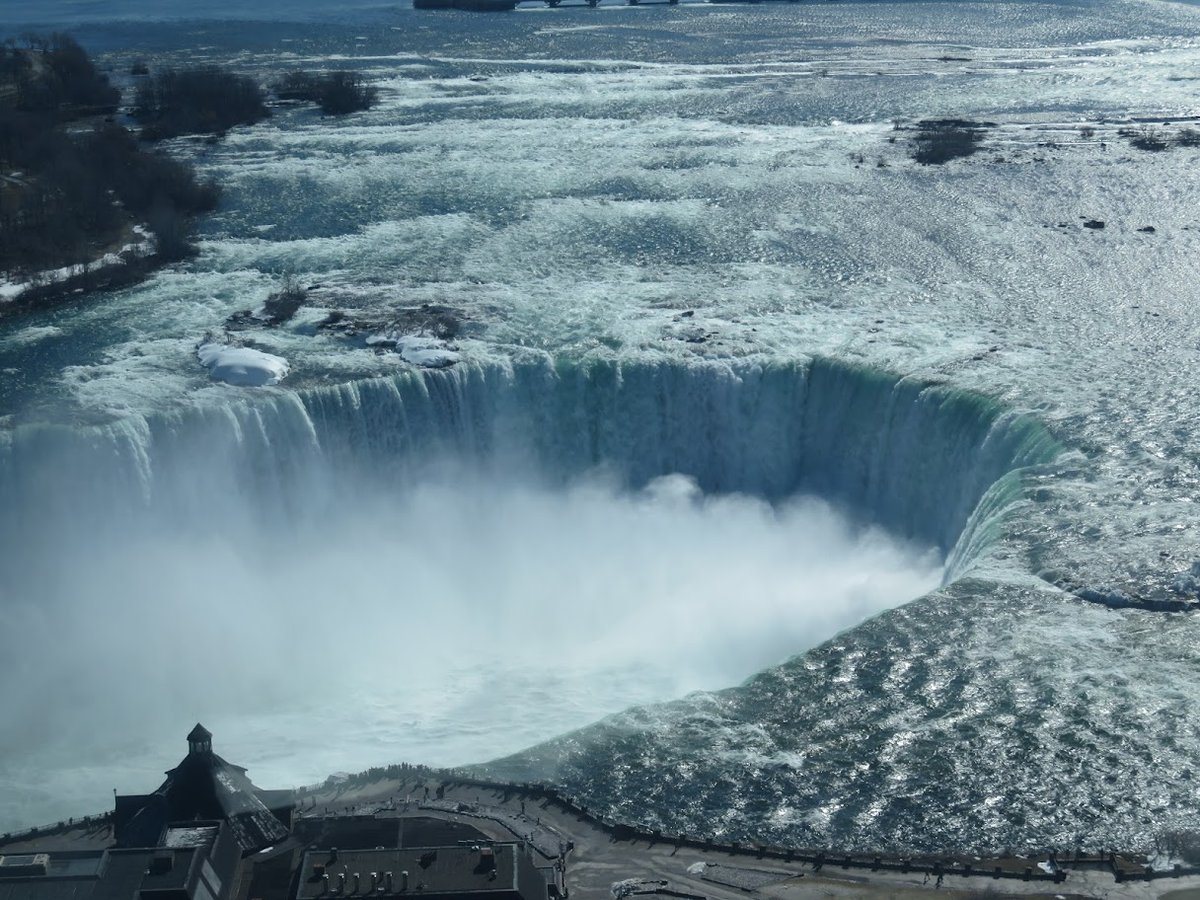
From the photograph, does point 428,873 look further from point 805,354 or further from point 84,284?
point 84,284

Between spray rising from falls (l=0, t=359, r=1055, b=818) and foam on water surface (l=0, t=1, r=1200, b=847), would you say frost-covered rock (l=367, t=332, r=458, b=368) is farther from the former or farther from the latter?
spray rising from falls (l=0, t=359, r=1055, b=818)

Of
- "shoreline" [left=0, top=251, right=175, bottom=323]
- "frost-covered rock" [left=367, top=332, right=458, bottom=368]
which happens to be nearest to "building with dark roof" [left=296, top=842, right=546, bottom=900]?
"frost-covered rock" [left=367, top=332, right=458, bottom=368]

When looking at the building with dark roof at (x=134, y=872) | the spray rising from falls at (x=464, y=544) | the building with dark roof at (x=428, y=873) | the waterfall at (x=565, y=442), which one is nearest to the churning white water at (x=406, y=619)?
the spray rising from falls at (x=464, y=544)

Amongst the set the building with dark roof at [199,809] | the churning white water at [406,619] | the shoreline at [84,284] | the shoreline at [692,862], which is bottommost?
the churning white water at [406,619]

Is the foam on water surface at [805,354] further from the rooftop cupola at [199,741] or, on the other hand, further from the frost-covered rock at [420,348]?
the rooftop cupola at [199,741]

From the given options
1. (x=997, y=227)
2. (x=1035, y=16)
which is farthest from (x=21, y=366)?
(x=1035, y=16)

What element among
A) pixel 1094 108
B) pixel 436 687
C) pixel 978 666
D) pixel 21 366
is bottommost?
pixel 436 687

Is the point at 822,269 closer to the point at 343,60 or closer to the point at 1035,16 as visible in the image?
the point at 343,60
